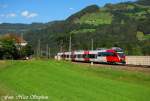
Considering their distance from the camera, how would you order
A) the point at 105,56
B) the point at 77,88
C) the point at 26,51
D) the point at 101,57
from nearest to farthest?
the point at 77,88 < the point at 105,56 < the point at 101,57 < the point at 26,51

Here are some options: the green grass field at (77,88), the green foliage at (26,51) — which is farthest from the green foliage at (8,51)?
the green grass field at (77,88)

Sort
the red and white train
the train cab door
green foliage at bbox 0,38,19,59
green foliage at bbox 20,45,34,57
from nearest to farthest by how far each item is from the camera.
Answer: the red and white train
the train cab door
green foliage at bbox 0,38,19,59
green foliage at bbox 20,45,34,57

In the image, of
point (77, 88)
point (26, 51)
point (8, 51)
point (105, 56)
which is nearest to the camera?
A: point (77, 88)

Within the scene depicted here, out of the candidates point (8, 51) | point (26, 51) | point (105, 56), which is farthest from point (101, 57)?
point (26, 51)

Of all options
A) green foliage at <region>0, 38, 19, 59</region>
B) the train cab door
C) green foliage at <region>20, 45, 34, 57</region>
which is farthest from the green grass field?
green foliage at <region>20, 45, 34, 57</region>

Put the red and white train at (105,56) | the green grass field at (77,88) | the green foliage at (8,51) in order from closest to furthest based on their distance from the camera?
the green grass field at (77,88) < the red and white train at (105,56) < the green foliage at (8,51)

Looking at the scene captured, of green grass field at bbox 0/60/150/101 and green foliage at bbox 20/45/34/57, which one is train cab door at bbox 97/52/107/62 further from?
green foliage at bbox 20/45/34/57

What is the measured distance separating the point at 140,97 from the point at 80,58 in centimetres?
6982

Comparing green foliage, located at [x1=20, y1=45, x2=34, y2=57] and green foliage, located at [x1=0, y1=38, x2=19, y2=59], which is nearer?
green foliage, located at [x1=0, y1=38, x2=19, y2=59]

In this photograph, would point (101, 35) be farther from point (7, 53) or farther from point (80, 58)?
point (80, 58)

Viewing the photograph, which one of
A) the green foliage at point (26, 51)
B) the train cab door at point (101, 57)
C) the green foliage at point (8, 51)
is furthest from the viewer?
the green foliage at point (26, 51)

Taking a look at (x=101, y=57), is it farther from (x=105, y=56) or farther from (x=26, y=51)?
(x=26, y=51)

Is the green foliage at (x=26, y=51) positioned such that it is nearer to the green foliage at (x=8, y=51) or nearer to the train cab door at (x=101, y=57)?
the green foliage at (x=8, y=51)

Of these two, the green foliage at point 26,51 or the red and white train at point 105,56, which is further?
the green foliage at point 26,51
